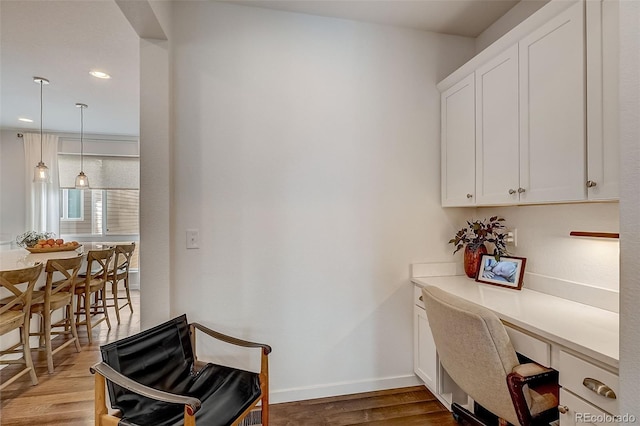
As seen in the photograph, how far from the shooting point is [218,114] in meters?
2.05

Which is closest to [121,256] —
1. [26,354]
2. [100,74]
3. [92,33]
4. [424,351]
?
[26,354]

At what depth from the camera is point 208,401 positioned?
1.51 m

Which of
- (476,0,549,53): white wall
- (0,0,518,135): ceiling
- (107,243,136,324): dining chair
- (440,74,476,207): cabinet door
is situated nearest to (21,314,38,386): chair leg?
(107,243,136,324): dining chair

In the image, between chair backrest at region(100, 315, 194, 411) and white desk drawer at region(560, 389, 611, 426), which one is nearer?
white desk drawer at region(560, 389, 611, 426)

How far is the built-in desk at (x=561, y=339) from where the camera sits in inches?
44.1

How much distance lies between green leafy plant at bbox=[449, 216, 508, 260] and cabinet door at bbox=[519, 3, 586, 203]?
54 centimetres

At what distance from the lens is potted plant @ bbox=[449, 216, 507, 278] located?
2.18 m

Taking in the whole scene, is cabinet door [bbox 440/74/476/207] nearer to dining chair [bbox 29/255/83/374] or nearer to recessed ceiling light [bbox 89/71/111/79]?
recessed ceiling light [bbox 89/71/111/79]

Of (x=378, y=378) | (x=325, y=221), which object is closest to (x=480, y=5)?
(x=325, y=221)

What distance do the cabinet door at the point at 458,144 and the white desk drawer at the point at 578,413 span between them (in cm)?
116

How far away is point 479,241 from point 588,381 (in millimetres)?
1162

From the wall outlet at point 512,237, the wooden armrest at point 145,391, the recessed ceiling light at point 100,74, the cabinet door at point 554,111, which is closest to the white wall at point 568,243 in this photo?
the wall outlet at point 512,237

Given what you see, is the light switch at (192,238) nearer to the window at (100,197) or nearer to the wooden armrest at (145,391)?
the wooden armrest at (145,391)

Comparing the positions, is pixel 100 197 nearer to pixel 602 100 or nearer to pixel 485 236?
pixel 485 236
